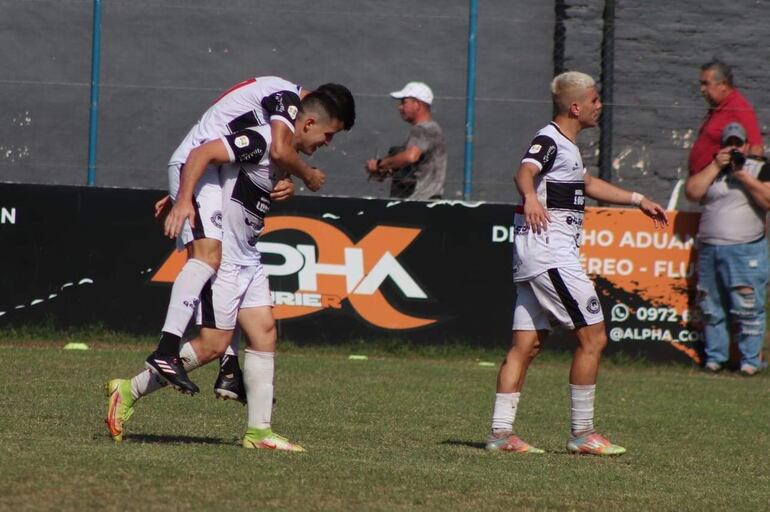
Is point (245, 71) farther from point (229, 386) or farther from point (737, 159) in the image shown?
point (229, 386)

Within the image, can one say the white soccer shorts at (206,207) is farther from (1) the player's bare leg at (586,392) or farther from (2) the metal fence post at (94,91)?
(2) the metal fence post at (94,91)

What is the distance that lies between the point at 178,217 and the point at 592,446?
8.07 ft

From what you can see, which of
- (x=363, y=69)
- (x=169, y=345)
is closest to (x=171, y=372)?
(x=169, y=345)

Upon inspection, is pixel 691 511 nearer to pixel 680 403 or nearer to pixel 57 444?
pixel 57 444

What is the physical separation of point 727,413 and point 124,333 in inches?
205

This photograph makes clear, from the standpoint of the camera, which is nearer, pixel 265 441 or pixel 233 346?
pixel 265 441

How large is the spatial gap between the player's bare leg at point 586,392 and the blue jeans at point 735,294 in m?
5.26

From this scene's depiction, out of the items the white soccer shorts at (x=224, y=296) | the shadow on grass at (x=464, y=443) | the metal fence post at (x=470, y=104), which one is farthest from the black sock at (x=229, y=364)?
the metal fence post at (x=470, y=104)

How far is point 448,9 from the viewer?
13.9 metres

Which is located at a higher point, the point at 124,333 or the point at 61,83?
the point at 61,83

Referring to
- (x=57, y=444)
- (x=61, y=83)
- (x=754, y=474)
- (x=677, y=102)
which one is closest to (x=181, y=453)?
(x=57, y=444)

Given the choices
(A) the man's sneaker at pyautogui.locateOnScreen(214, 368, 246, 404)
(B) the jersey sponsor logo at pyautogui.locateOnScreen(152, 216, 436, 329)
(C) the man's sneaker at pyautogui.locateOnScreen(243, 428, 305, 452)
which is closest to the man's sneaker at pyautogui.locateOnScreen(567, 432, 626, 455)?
(C) the man's sneaker at pyautogui.locateOnScreen(243, 428, 305, 452)

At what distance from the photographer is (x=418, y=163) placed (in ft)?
41.4

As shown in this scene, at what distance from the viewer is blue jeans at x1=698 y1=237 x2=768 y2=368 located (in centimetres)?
1211
